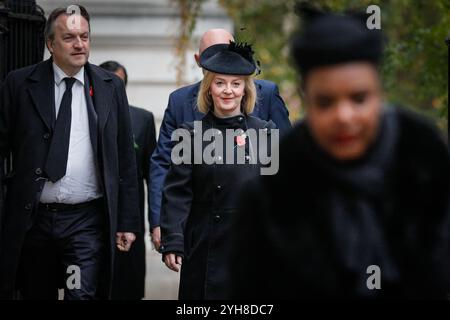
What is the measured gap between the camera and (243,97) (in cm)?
678

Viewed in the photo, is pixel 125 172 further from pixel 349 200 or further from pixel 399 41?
pixel 399 41

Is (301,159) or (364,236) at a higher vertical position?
(301,159)

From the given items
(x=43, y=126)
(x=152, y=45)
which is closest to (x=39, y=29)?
(x=43, y=126)

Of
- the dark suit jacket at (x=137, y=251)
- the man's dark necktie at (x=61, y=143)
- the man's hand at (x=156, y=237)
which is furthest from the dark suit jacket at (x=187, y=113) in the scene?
the dark suit jacket at (x=137, y=251)

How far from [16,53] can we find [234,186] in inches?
95.2

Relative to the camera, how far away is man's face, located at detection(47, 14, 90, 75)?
267 inches

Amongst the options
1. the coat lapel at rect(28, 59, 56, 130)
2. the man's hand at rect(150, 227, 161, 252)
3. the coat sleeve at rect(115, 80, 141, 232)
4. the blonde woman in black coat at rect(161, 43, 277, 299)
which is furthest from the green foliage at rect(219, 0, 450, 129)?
the man's hand at rect(150, 227, 161, 252)

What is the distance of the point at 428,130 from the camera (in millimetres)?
3400

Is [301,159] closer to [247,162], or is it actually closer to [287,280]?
[287,280]

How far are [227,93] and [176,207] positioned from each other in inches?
26.8

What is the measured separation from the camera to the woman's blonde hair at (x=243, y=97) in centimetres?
Answer: 675

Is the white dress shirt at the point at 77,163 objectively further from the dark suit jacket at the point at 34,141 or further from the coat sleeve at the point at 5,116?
the coat sleeve at the point at 5,116

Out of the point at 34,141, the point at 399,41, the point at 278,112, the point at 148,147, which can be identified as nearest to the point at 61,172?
the point at 34,141
